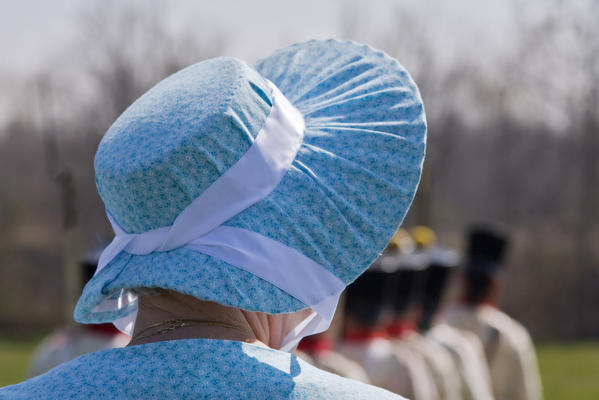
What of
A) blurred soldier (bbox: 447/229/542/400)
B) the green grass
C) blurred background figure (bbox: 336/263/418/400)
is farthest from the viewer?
the green grass

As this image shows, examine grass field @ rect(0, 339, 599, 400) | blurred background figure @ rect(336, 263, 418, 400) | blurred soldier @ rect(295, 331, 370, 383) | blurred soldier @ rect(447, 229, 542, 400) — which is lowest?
grass field @ rect(0, 339, 599, 400)

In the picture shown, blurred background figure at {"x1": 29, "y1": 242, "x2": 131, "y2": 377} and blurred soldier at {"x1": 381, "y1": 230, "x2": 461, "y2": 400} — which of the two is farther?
blurred soldier at {"x1": 381, "y1": 230, "x2": 461, "y2": 400}

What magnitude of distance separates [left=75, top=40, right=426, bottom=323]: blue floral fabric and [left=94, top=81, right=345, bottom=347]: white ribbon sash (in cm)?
1

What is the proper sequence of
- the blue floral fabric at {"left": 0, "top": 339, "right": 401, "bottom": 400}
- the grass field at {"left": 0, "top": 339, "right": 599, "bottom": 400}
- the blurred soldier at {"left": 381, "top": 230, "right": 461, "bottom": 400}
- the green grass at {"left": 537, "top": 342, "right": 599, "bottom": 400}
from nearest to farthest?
the blue floral fabric at {"left": 0, "top": 339, "right": 401, "bottom": 400} < the blurred soldier at {"left": 381, "top": 230, "right": 461, "bottom": 400} < the green grass at {"left": 537, "top": 342, "right": 599, "bottom": 400} < the grass field at {"left": 0, "top": 339, "right": 599, "bottom": 400}

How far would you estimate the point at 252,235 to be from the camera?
1361 millimetres

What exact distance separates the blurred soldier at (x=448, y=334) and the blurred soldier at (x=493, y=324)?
0.08 meters

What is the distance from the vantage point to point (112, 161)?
1.38 metres

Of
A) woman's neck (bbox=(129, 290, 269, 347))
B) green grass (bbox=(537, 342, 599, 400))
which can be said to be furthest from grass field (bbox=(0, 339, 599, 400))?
woman's neck (bbox=(129, 290, 269, 347))

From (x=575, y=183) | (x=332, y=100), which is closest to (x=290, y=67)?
(x=332, y=100)

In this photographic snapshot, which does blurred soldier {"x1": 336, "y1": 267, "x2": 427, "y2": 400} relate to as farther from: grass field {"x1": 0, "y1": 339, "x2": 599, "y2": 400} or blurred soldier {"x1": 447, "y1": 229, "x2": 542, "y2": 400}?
grass field {"x1": 0, "y1": 339, "x2": 599, "y2": 400}

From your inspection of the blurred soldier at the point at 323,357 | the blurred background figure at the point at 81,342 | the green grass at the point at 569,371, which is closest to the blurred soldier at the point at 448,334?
the blurred soldier at the point at 323,357

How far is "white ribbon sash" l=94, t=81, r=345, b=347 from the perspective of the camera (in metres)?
1.35

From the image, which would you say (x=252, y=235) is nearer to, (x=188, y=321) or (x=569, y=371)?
(x=188, y=321)

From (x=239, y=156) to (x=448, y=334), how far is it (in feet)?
16.2
